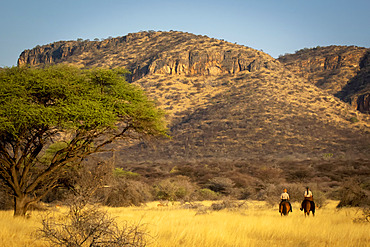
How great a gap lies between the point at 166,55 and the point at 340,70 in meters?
56.3

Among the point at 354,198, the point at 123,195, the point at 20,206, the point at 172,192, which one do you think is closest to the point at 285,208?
the point at 354,198

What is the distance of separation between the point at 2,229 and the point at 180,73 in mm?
99401

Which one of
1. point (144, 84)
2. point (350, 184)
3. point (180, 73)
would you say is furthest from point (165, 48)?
point (350, 184)

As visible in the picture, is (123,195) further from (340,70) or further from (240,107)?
(340,70)

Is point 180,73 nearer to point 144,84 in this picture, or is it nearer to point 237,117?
point 144,84

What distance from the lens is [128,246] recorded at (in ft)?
19.0

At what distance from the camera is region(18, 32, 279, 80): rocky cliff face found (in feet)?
345

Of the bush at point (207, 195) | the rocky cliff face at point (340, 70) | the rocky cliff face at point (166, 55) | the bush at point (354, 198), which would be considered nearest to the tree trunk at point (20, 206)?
the bush at point (354, 198)

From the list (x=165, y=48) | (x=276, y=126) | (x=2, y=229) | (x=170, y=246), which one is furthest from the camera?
(x=165, y=48)

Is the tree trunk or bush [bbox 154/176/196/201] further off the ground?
the tree trunk

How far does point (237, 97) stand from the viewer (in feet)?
278

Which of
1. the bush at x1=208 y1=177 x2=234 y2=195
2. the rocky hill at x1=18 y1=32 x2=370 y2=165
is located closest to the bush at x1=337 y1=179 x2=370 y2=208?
the bush at x1=208 y1=177 x2=234 y2=195

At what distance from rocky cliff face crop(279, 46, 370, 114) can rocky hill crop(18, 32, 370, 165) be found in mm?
344

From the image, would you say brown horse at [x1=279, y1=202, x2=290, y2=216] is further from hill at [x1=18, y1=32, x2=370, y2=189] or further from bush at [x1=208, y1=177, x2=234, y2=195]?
hill at [x1=18, y1=32, x2=370, y2=189]
